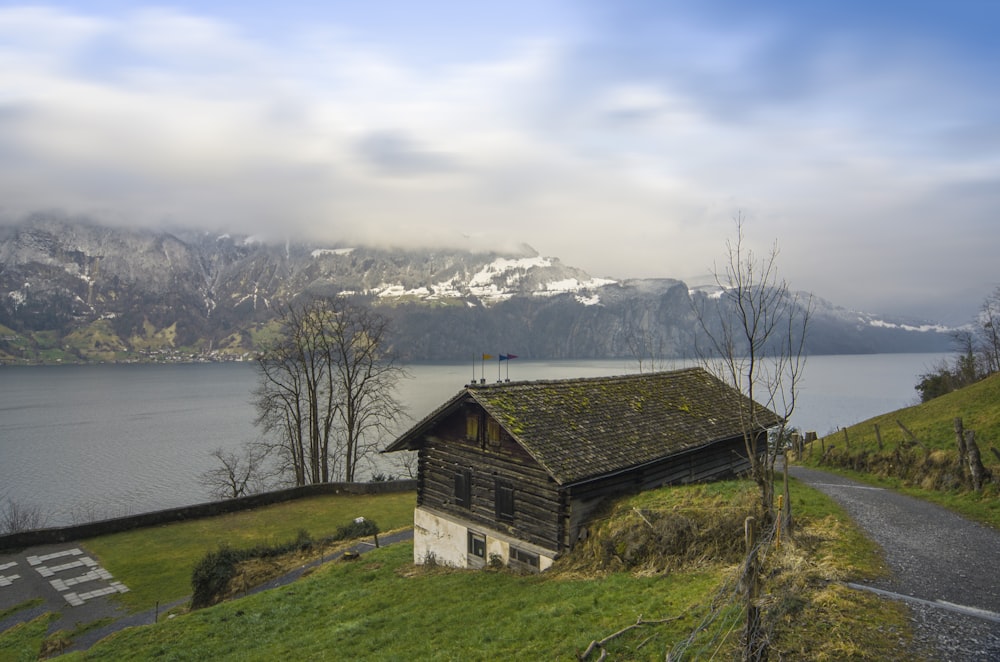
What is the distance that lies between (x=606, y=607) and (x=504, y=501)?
9080 mm

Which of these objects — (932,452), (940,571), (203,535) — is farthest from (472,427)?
(203,535)

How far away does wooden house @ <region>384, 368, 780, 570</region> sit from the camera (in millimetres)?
20375

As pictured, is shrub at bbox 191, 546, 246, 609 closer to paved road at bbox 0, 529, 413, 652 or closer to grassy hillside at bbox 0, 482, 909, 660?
paved road at bbox 0, 529, 413, 652

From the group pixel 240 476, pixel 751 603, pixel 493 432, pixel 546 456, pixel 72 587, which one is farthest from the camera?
pixel 240 476

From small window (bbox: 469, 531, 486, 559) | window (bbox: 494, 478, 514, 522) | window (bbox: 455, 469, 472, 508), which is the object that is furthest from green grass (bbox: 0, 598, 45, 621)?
window (bbox: 494, 478, 514, 522)

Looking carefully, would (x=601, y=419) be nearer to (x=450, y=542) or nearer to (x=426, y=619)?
(x=450, y=542)

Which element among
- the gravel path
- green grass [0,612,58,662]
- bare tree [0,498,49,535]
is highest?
the gravel path

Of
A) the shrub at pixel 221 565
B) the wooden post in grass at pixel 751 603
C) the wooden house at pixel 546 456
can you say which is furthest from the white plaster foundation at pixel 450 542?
the wooden post in grass at pixel 751 603

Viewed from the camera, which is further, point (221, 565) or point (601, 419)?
point (221, 565)

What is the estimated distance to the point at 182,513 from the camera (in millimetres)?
40250

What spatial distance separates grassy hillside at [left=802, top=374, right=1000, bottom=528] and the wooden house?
676cm

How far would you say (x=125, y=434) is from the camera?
96125mm

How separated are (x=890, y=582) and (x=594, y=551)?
27.8 feet

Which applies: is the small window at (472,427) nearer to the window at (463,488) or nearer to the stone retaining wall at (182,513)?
the window at (463,488)
